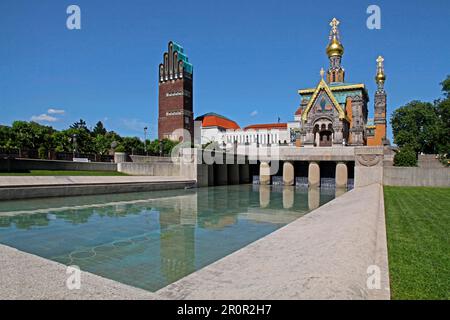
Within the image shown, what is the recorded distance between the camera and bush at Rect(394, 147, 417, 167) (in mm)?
27906

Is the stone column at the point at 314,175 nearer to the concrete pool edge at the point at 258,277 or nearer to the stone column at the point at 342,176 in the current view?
the stone column at the point at 342,176

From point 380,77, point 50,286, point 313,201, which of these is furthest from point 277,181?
point 50,286

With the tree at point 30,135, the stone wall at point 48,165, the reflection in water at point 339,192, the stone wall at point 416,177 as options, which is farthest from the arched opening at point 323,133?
the tree at point 30,135

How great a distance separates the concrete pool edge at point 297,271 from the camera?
370cm

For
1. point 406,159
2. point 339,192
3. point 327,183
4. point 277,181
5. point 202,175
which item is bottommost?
point 339,192

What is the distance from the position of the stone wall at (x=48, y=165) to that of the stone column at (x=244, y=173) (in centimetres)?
1585

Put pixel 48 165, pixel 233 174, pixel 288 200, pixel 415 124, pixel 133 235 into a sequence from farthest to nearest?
1. pixel 415 124
2. pixel 233 174
3. pixel 48 165
4. pixel 288 200
5. pixel 133 235

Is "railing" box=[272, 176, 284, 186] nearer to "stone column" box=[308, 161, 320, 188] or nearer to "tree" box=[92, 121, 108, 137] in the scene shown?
"stone column" box=[308, 161, 320, 188]

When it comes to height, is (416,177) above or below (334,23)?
below

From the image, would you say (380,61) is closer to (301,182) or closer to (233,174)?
(301,182)

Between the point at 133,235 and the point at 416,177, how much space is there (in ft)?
80.6

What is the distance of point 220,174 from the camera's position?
3572cm
